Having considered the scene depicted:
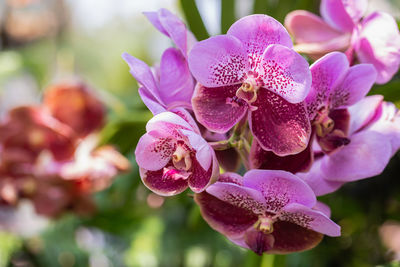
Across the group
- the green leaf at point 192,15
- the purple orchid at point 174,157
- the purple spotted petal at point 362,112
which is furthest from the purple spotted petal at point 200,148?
the green leaf at point 192,15

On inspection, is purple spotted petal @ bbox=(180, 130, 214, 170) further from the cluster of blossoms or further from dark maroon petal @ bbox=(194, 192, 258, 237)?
the cluster of blossoms

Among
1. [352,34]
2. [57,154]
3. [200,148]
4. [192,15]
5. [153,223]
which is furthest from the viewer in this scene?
[153,223]

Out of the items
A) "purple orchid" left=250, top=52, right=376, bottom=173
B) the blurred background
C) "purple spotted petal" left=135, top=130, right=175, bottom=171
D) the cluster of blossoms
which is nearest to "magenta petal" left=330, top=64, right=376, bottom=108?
"purple orchid" left=250, top=52, right=376, bottom=173

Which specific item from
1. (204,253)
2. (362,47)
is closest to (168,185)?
(362,47)

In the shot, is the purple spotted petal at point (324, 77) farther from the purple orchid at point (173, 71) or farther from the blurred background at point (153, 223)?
the blurred background at point (153, 223)

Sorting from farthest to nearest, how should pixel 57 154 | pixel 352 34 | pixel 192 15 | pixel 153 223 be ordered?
1. pixel 153 223
2. pixel 57 154
3. pixel 192 15
4. pixel 352 34

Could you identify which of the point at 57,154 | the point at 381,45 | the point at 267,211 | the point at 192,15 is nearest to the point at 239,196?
the point at 267,211

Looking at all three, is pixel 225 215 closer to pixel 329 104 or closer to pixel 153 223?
pixel 329 104
